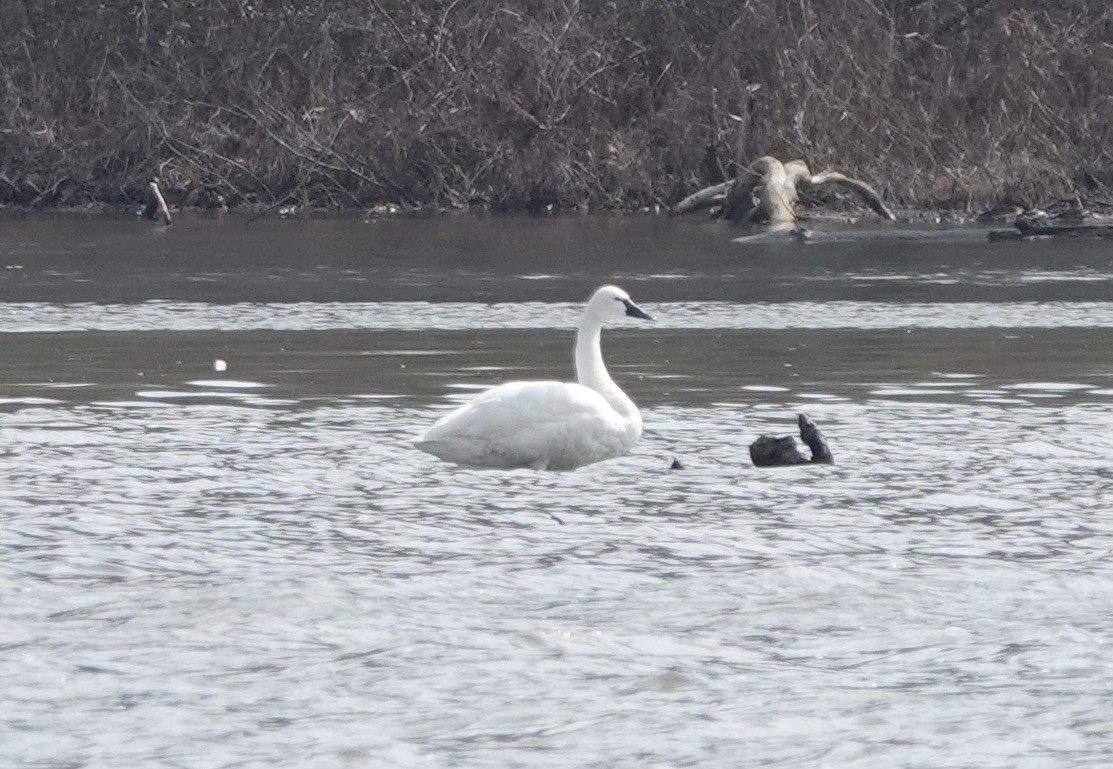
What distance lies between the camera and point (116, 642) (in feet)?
24.1

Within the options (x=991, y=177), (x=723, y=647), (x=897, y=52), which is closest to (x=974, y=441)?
(x=723, y=647)

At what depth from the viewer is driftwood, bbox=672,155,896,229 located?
36406 mm

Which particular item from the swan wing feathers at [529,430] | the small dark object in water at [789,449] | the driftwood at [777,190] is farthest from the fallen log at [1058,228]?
the swan wing feathers at [529,430]

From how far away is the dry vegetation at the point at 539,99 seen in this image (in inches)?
1593

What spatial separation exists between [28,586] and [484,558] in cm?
166

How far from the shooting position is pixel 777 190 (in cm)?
3641

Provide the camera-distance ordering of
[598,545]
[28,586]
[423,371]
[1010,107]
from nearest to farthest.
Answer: [28,586], [598,545], [423,371], [1010,107]

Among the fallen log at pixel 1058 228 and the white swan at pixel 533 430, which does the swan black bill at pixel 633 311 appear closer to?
the white swan at pixel 533 430

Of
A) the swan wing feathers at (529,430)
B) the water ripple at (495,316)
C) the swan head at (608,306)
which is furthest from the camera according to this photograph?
the water ripple at (495,316)

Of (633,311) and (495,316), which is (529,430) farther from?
(495,316)

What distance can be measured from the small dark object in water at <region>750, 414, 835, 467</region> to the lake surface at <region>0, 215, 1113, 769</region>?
4.7 inches

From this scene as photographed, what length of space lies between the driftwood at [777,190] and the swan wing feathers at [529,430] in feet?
80.6

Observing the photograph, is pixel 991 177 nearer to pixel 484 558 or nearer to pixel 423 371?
pixel 423 371

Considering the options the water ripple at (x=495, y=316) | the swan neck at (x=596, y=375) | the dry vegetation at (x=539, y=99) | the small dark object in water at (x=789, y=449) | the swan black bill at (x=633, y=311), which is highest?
the dry vegetation at (x=539, y=99)
